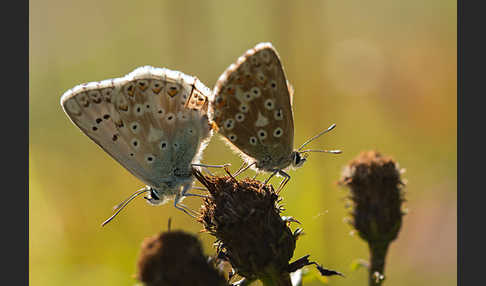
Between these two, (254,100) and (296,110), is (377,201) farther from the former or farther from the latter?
(296,110)

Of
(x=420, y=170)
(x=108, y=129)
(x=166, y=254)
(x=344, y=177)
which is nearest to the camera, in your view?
(x=166, y=254)

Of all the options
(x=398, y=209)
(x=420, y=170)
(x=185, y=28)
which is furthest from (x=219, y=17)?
(x=398, y=209)

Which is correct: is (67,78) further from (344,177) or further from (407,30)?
(407,30)

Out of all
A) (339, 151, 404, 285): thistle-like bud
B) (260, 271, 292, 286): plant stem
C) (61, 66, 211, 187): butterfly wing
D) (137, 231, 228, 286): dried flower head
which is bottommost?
(260, 271, 292, 286): plant stem

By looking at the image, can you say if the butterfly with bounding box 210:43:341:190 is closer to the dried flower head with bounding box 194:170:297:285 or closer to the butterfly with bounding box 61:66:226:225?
the butterfly with bounding box 61:66:226:225

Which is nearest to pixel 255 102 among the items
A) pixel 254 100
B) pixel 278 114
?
pixel 254 100

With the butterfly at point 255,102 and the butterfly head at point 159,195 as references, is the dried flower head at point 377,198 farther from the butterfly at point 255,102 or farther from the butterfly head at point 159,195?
the butterfly head at point 159,195

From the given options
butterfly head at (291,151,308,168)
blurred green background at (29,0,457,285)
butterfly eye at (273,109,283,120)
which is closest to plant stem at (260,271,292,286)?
butterfly head at (291,151,308,168)
